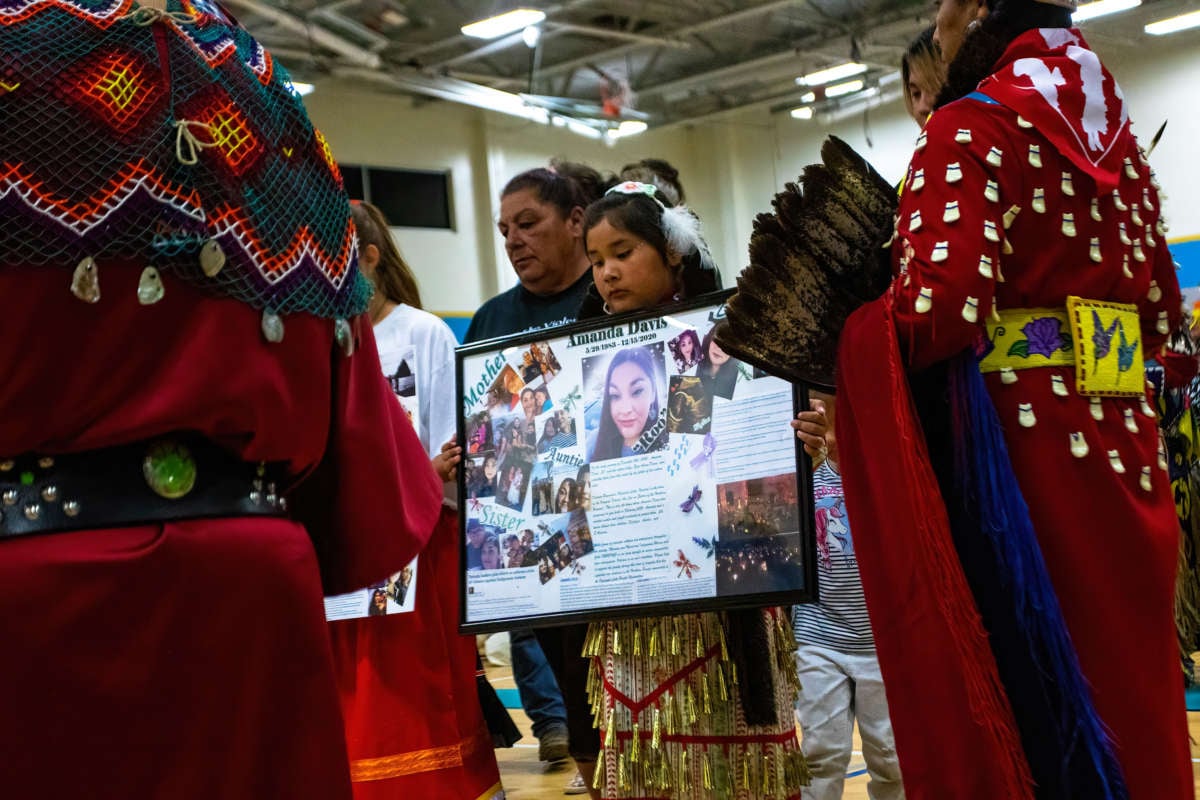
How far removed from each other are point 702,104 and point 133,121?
1360 cm

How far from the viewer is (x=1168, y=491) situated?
2174 millimetres

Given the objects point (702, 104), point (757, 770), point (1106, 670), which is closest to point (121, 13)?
point (1106, 670)

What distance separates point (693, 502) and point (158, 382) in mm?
1406

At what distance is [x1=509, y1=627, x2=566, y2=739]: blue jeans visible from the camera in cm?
511

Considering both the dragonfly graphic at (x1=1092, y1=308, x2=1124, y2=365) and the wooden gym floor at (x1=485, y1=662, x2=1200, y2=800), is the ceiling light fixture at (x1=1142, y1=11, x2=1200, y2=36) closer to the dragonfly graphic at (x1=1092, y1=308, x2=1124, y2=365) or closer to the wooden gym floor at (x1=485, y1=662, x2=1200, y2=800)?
the wooden gym floor at (x1=485, y1=662, x2=1200, y2=800)

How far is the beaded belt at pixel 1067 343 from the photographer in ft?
6.78

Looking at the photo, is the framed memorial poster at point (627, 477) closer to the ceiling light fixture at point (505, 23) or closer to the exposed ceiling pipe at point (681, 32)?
the ceiling light fixture at point (505, 23)

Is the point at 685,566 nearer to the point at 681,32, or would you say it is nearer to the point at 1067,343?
the point at 1067,343

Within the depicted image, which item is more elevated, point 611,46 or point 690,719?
point 611,46

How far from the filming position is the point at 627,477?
274 centimetres

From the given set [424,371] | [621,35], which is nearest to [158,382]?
[424,371]

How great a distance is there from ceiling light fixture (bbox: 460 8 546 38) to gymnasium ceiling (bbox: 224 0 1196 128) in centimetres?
10

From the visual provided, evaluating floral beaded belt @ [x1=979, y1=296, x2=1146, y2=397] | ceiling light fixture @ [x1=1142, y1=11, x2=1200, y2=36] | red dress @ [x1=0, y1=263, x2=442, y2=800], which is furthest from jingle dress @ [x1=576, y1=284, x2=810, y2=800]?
ceiling light fixture @ [x1=1142, y1=11, x2=1200, y2=36]

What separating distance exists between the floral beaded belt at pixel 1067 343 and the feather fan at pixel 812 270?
0.78 ft
